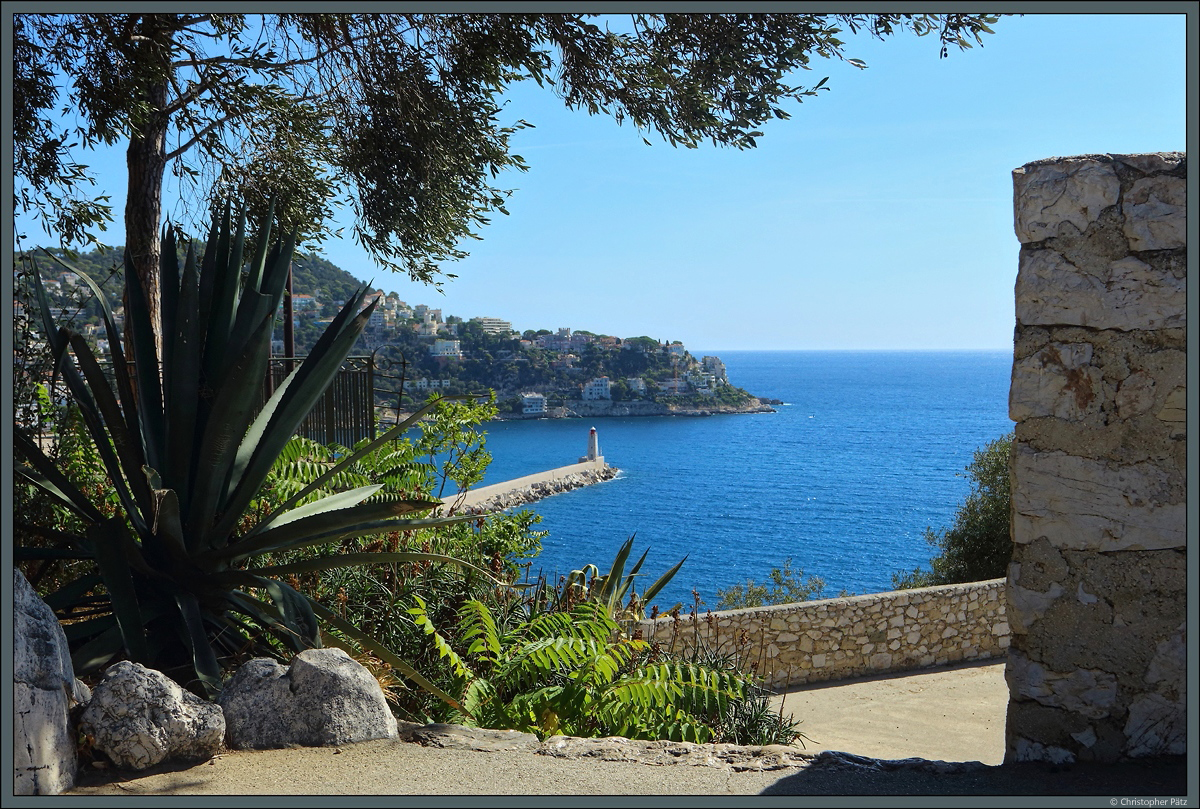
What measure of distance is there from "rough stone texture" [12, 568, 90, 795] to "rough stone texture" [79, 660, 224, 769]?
9 cm

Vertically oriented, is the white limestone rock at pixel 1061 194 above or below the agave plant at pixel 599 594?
above

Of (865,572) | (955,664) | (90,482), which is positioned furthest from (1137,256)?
(865,572)

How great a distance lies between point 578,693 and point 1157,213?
9.73ft

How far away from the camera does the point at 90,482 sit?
5.20 meters

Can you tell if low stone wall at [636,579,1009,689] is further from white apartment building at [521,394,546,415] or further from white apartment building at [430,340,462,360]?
→ white apartment building at [521,394,546,415]

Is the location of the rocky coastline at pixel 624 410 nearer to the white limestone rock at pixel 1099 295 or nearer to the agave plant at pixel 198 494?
the agave plant at pixel 198 494

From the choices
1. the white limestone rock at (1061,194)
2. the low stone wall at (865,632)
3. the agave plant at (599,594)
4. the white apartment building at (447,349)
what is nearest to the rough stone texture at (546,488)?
the white apartment building at (447,349)

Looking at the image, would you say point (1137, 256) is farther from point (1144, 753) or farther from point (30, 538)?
point (30, 538)

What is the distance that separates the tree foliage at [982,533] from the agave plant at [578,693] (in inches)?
405

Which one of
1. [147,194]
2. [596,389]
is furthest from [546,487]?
[147,194]

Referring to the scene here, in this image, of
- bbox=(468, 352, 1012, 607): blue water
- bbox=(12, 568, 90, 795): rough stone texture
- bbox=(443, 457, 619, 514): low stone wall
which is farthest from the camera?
bbox=(443, 457, 619, 514): low stone wall

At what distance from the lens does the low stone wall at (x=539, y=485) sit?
36688 millimetres

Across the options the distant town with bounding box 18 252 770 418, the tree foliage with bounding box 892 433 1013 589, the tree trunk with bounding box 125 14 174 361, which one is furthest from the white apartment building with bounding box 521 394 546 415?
the tree trunk with bounding box 125 14 174 361

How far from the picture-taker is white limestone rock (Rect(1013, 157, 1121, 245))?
301 cm
